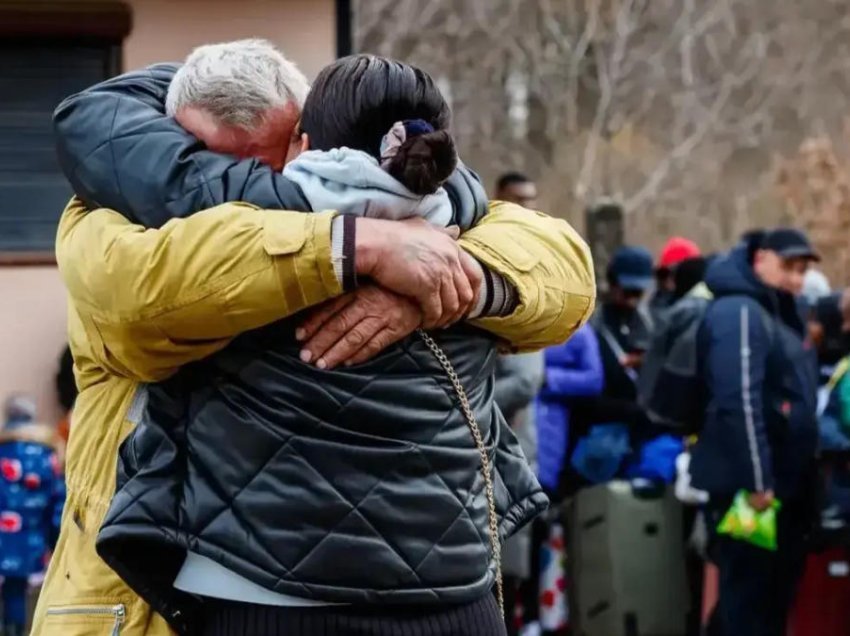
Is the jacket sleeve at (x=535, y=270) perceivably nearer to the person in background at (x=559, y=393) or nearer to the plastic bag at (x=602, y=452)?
the person in background at (x=559, y=393)

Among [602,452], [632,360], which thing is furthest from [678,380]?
[632,360]

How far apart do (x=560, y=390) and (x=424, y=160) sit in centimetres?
556

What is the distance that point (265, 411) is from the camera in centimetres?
274

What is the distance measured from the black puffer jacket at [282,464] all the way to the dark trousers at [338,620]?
0.04 metres

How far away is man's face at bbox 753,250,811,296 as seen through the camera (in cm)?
718

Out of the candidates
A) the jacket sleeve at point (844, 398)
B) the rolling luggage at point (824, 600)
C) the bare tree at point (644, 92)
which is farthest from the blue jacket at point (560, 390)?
the bare tree at point (644, 92)

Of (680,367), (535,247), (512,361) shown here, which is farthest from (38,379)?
(535,247)

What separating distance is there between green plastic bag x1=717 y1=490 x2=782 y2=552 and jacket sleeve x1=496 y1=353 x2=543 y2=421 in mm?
984

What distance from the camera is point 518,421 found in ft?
25.3

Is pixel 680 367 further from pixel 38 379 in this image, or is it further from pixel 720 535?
→ pixel 38 379

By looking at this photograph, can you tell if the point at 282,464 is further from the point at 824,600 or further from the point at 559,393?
the point at 559,393

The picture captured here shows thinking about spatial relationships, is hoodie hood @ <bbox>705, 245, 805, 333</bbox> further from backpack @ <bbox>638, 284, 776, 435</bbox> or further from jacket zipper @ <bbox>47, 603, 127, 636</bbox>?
jacket zipper @ <bbox>47, 603, 127, 636</bbox>

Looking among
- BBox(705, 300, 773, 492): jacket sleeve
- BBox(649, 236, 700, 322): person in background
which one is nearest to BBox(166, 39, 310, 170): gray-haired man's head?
BBox(705, 300, 773, 492): jacket sleeve

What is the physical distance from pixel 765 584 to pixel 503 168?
17826 millimetres
